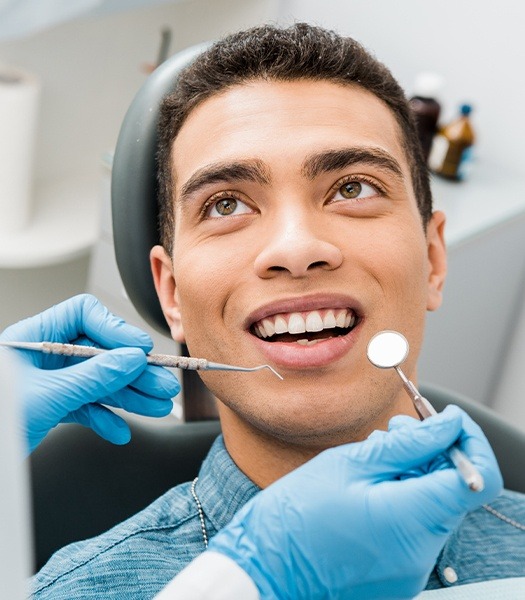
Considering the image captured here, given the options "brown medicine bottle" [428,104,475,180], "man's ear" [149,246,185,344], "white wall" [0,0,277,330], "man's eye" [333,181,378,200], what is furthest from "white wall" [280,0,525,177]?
"man's ear" [149,246,185,344]

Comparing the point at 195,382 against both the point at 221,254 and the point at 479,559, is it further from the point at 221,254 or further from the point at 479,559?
the point at 479,559

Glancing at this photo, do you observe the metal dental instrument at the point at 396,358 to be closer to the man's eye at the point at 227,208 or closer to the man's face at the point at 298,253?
the man's face at the point at 298,253

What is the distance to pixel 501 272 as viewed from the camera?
2.45m

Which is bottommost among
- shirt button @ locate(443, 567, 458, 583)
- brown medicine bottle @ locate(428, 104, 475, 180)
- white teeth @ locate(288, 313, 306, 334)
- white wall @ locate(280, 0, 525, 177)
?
shirt button @ locate(443, 567, 458, 583)

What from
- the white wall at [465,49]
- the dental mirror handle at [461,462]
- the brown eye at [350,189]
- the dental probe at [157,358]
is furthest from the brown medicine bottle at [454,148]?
the dental mirror handle at [461,462]

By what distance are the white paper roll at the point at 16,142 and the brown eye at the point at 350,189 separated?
134cm

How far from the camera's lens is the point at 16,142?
94.7 inches

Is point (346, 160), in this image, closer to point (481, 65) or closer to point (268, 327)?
point (268, 327)

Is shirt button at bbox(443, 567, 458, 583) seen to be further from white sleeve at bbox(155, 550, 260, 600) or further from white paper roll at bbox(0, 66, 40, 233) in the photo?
white paper roll at bbox(0, 66, 40, 233)

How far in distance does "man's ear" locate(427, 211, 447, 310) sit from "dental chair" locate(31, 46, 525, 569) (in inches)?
17.8

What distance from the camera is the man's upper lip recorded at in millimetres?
1195

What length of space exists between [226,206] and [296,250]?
190mm

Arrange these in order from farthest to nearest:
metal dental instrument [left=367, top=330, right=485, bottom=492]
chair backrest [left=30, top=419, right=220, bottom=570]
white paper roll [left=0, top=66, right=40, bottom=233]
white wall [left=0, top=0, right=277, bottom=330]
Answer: white wall [left=0, top=0, right=277, bottom=330] < white paper roll [left=0, top=66, right=40, bottom=233] < chair backrest [left=30, top=419, right=220, bottom=570] < metal dental instrument [left=367, top=330, right=485, bottom=492]

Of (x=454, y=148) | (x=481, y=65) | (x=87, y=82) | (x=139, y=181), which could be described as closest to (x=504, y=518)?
(x=139, y=181)
